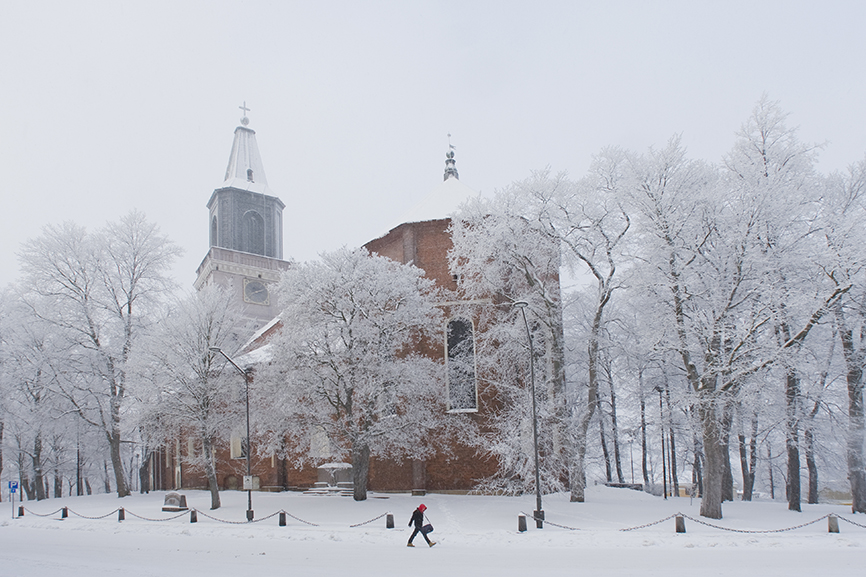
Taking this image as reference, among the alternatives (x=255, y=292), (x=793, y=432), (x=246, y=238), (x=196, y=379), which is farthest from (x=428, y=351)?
(x=246, y=238)

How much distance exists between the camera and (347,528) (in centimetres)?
1833

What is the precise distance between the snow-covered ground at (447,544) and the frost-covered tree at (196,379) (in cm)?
339

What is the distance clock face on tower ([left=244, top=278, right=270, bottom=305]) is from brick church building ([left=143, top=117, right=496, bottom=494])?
0.08 meters

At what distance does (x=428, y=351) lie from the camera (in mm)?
28625

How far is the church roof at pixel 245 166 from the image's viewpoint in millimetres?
51125

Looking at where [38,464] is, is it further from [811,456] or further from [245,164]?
[811,456]

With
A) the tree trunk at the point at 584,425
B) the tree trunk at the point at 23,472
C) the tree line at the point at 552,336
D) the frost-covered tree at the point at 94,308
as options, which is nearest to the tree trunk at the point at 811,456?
the tree line at the point at 552,336

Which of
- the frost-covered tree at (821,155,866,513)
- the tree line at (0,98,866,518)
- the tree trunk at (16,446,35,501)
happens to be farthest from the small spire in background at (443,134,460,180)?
the tree trunk at (16,446,35,501)

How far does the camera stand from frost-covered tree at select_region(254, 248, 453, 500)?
24.1m

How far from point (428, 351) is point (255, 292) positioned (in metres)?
25.8

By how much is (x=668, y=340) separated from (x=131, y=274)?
27.6 metres

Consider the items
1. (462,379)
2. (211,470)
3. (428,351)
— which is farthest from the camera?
(428,351)

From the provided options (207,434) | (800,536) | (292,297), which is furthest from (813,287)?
(207,434)

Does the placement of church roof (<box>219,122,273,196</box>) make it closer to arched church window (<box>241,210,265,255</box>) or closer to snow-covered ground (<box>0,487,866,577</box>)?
arched church window (<box>241,210,265,255</box>)
